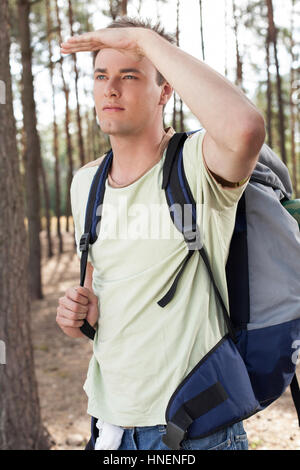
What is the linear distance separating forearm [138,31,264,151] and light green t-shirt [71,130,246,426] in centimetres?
17

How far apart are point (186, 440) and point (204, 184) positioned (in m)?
0.73

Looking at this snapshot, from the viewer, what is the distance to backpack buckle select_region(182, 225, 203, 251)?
1.44 meters

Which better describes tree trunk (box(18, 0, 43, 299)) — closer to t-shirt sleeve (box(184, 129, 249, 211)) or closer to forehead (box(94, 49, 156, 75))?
forehead (box(94, 49, 156, 75))

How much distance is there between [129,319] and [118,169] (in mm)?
499

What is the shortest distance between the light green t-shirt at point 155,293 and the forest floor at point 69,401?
3093 mm

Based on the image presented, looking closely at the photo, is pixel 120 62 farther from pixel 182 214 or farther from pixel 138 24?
pixel 182 214

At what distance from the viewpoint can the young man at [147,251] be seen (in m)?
1.37

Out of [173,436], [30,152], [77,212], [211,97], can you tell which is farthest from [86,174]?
[30,152]

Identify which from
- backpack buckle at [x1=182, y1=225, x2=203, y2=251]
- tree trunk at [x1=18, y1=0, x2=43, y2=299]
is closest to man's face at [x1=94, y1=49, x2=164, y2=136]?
backpack buckle at [x1=182, y1=225, x2=203, y2=251]

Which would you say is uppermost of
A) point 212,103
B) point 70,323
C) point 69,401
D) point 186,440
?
point 212,103

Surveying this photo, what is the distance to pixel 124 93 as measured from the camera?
1595 millimetres
